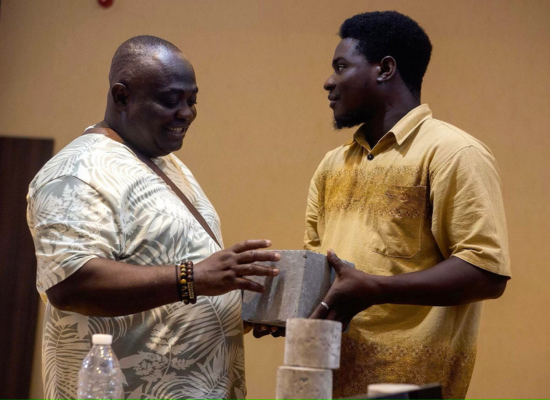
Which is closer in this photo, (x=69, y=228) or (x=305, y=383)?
(x=305, y=383)

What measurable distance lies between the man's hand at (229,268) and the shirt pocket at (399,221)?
1.66 feet

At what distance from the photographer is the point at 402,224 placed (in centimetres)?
216

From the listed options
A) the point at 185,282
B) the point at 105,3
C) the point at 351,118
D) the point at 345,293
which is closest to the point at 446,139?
the point at 351,118

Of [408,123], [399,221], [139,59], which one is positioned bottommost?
[399,221]

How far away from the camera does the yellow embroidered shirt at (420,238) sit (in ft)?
6.68

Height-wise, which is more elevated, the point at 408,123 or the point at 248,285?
the point at 408,123

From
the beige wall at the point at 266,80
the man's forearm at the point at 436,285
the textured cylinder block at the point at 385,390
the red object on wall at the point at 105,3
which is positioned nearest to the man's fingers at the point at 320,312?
the man's forearm at the point at 436,285

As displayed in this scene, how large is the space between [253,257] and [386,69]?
1.00 meters

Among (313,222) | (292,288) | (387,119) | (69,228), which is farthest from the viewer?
(313,222)

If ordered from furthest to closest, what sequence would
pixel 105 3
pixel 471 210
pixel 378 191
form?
pixel 105 3, pixel 378 191, pixel 471 210

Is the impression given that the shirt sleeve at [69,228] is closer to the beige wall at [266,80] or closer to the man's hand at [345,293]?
the man's hand at [345,293]

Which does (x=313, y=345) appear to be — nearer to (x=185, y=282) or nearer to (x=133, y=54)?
(x=185, y=282)

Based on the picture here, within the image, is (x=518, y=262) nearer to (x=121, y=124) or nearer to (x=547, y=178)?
(x=547, y=178)

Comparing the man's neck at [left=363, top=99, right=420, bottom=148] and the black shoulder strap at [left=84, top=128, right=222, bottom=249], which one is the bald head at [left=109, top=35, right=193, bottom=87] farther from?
the man's neck at [left=363, top=99, right=420, bottom=148]
